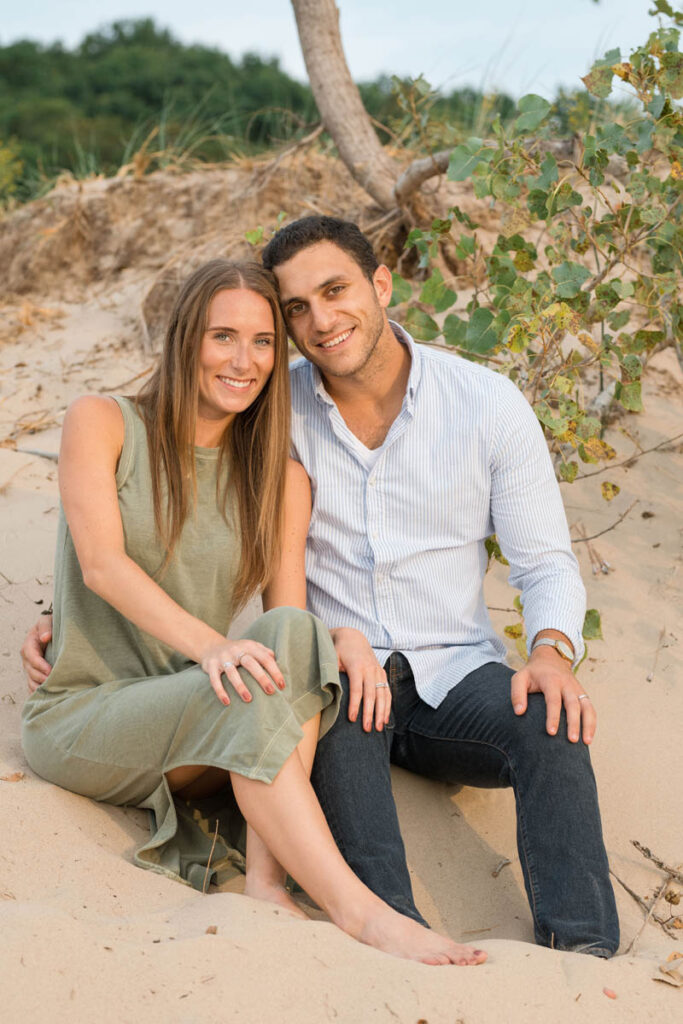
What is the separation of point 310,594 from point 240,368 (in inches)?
27.4

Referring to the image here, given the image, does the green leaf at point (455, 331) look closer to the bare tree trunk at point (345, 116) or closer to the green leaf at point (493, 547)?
the green leaf at point (493, 547)

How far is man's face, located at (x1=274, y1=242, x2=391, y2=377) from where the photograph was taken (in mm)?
2871

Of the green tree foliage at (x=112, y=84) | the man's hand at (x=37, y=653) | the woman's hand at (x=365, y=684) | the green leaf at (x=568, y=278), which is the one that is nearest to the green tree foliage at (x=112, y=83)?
the green tree foliage at (x=112, y=84)

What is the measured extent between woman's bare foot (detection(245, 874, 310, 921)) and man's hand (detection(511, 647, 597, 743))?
690 millimetres

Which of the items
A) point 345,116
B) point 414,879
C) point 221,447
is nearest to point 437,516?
point 221,447

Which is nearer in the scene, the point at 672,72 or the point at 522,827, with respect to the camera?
the point at 522,827

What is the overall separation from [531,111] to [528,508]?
4.25 ft

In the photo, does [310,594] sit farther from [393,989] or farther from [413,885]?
[393,989]

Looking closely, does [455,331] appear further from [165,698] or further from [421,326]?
[165,698]

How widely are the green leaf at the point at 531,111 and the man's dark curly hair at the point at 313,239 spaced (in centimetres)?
67

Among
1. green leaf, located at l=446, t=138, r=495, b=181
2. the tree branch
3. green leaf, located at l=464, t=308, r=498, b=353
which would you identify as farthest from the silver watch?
the tree branch

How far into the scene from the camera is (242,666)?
233 cm

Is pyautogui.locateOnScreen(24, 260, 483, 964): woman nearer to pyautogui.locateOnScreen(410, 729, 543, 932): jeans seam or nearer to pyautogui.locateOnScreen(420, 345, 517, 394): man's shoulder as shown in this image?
pyautogui.locateOnScreen(410, 729, 543, 932): jeans seam

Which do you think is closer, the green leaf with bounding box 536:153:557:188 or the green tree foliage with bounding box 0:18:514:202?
the green leaf with bounding box 536:153:557:188
